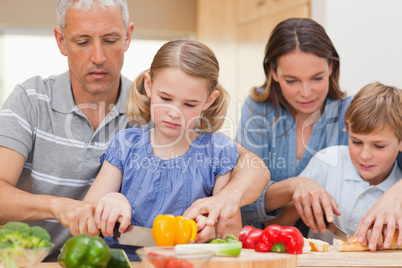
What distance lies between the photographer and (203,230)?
137cm

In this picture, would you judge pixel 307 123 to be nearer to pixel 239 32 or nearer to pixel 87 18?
pixel 87 18

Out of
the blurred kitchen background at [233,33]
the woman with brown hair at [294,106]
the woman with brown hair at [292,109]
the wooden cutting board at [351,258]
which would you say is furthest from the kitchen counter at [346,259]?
the blurred kitchen background at [233,33]

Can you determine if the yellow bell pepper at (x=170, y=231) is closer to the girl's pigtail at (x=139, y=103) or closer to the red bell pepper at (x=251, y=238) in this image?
the red bell pepper at (x=251, y=238)

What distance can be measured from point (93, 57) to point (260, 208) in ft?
2.80

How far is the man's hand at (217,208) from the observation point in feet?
4.61

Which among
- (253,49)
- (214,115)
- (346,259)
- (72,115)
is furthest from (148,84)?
(253,49)

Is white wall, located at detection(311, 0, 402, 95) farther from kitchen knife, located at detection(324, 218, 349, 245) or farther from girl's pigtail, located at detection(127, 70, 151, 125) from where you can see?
girl's pigtail, located at detection(127, 70, 151, 125)

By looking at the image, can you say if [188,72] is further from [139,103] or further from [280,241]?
[280,241]

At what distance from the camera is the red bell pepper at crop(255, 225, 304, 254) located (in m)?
1.27

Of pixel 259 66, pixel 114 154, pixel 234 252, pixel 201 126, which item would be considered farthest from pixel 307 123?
pixel 259 66

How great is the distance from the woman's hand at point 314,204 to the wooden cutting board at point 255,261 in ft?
1.84

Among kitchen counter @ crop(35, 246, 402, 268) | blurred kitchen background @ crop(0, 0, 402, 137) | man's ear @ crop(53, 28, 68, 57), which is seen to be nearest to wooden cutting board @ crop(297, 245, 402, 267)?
kitchen counter @ crop(35, 246, 402, 268)

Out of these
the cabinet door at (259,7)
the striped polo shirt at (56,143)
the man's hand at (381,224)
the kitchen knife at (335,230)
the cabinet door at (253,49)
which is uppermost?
the cabinet door at (259,7)

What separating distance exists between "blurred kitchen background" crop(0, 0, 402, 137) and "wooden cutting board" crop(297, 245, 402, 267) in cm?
132
